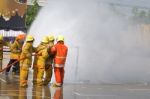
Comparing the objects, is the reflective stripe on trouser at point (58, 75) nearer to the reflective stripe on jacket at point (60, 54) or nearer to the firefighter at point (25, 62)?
the reflective stripe on jacket at point (60, 54)

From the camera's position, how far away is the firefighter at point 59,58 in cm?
1546

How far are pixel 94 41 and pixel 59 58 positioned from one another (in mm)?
4310

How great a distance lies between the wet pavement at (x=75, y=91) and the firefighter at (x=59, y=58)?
31 cm

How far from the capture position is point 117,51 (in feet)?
66.4

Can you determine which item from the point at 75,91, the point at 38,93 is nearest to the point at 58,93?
the point at 38,93

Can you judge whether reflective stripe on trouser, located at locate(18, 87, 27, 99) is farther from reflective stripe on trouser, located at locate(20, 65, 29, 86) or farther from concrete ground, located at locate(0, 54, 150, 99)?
reflective stripe on trouser, located at locate(20, 65, 29, 86)

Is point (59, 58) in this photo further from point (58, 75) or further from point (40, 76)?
point (40, 76)

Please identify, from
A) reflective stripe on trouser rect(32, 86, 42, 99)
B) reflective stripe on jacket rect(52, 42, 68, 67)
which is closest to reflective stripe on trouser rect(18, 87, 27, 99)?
reflective stripe on trouser rect(32, 86, 42, 99)

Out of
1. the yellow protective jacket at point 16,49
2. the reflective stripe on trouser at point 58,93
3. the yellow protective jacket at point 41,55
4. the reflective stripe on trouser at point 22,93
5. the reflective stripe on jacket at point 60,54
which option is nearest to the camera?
the reflective stripe on trouser at point 22,93

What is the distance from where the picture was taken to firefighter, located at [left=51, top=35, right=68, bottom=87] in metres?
15.5

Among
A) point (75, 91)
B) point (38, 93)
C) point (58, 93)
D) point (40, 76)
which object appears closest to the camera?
point (38, 93)

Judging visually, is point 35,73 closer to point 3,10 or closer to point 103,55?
point 103,55

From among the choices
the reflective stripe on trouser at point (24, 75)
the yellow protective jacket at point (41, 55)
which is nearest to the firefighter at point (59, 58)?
the yellow protective jacket at point (41, 55)

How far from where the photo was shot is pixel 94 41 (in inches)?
772
